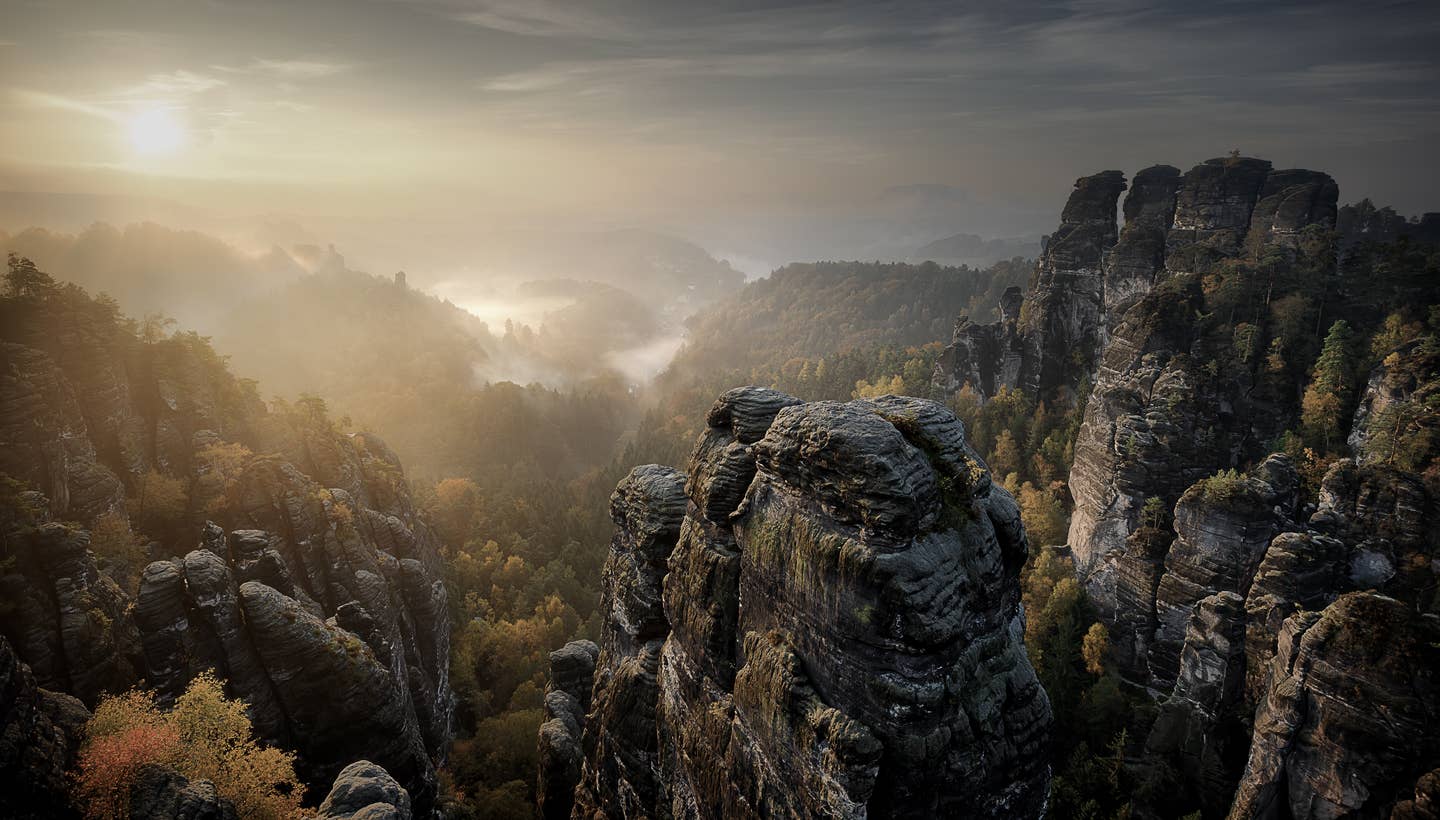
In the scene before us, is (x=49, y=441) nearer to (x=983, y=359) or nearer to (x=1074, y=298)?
(x=983, y=359)

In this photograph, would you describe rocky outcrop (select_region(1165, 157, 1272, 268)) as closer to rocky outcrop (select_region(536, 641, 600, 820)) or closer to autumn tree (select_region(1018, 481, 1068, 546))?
autumn tree (select_region(1018, 481, 1068, 546))

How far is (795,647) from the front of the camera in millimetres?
13156

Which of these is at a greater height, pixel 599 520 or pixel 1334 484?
pixel 1334 484

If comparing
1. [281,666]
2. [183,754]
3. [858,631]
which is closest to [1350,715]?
[858,631]

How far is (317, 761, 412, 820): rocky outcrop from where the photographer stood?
14039mm

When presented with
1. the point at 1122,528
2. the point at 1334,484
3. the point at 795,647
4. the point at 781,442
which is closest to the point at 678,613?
the point at 795,647

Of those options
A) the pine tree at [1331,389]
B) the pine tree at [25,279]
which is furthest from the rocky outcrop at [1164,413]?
the pine tree at [25,279]

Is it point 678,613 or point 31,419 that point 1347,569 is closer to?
point 678,613

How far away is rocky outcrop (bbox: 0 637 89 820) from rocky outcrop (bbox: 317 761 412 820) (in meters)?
4.98

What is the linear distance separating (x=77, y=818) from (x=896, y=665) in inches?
710

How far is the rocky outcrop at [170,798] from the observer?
12734 millimetres

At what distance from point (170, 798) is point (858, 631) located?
52.7ft

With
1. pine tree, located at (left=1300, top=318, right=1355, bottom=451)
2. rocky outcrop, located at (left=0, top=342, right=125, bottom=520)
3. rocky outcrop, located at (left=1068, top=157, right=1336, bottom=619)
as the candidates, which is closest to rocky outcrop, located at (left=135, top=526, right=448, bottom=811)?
rocky outcrop, located at (left=0, top=342, right=125, bottom=520)

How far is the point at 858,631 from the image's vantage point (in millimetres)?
11719
